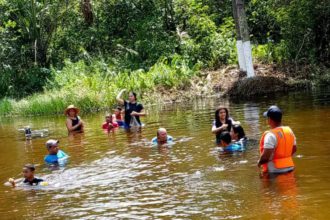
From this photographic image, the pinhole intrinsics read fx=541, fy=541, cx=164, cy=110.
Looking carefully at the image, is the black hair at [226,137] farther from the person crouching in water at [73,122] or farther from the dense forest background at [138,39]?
the dense forest background at [138,39]

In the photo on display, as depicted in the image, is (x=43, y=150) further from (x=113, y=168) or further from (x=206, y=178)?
(x=206, y=178)

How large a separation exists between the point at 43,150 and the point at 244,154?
6.18 metres

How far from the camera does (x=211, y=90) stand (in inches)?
1060

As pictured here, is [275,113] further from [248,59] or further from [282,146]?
[248,59]

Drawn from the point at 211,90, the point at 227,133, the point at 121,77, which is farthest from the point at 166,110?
the point at 227,133

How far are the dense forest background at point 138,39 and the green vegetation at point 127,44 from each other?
0.05 metres

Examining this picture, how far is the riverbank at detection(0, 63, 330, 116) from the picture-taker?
25.6 metres

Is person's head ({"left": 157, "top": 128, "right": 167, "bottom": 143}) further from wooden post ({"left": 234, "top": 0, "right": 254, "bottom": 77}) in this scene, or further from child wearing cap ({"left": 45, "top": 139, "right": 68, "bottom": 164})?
wooden post ({"left": 234, "top": 0, "right": 254, "bottom": 77})

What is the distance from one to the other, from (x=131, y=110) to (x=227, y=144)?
6108mm

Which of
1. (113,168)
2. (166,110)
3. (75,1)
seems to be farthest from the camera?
(75,1)

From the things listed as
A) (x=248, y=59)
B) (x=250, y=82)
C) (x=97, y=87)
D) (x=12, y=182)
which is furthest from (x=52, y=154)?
(x=248, y=59)

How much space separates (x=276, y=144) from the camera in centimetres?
840

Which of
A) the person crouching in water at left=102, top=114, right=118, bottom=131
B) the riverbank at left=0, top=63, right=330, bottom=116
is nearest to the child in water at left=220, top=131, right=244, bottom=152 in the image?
the person crouching in water at left=102, top=114, right=118, bottom=131

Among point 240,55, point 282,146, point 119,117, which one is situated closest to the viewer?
point 282,146
